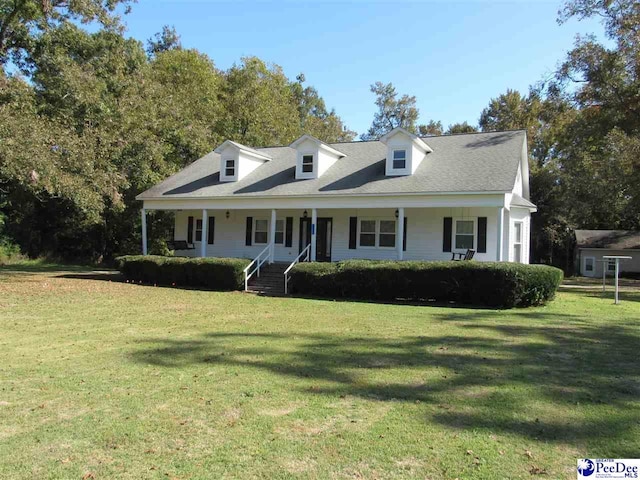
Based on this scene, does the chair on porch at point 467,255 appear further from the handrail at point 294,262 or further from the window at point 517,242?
the handrail at point 294,262

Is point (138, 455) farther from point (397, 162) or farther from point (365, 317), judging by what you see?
point (397, 162)

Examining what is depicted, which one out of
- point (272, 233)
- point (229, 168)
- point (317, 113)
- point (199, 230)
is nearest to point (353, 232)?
point (272, 233)

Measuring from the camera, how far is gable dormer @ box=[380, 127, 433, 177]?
18.6 m

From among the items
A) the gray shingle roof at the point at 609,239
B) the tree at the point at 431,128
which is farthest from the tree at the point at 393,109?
the gray shingle roof at the point at 609,239

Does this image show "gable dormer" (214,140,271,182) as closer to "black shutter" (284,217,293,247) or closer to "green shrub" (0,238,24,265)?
"black shutter" (284,217,293,247)

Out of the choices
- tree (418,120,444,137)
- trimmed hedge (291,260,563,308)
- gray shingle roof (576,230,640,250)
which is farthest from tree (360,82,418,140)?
trimmed hedge (291,260,563,308)

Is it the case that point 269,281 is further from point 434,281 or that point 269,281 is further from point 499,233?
point 499,233

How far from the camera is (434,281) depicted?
1384 cm

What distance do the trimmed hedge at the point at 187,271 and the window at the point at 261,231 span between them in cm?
482

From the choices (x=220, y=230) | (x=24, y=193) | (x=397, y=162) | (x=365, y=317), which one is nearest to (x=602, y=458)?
(x=365, y=317)

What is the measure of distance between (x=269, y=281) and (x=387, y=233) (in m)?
5.15

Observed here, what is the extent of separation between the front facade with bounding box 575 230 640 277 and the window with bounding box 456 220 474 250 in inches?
927

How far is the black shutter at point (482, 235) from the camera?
17.4 m

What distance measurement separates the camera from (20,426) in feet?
14.5
